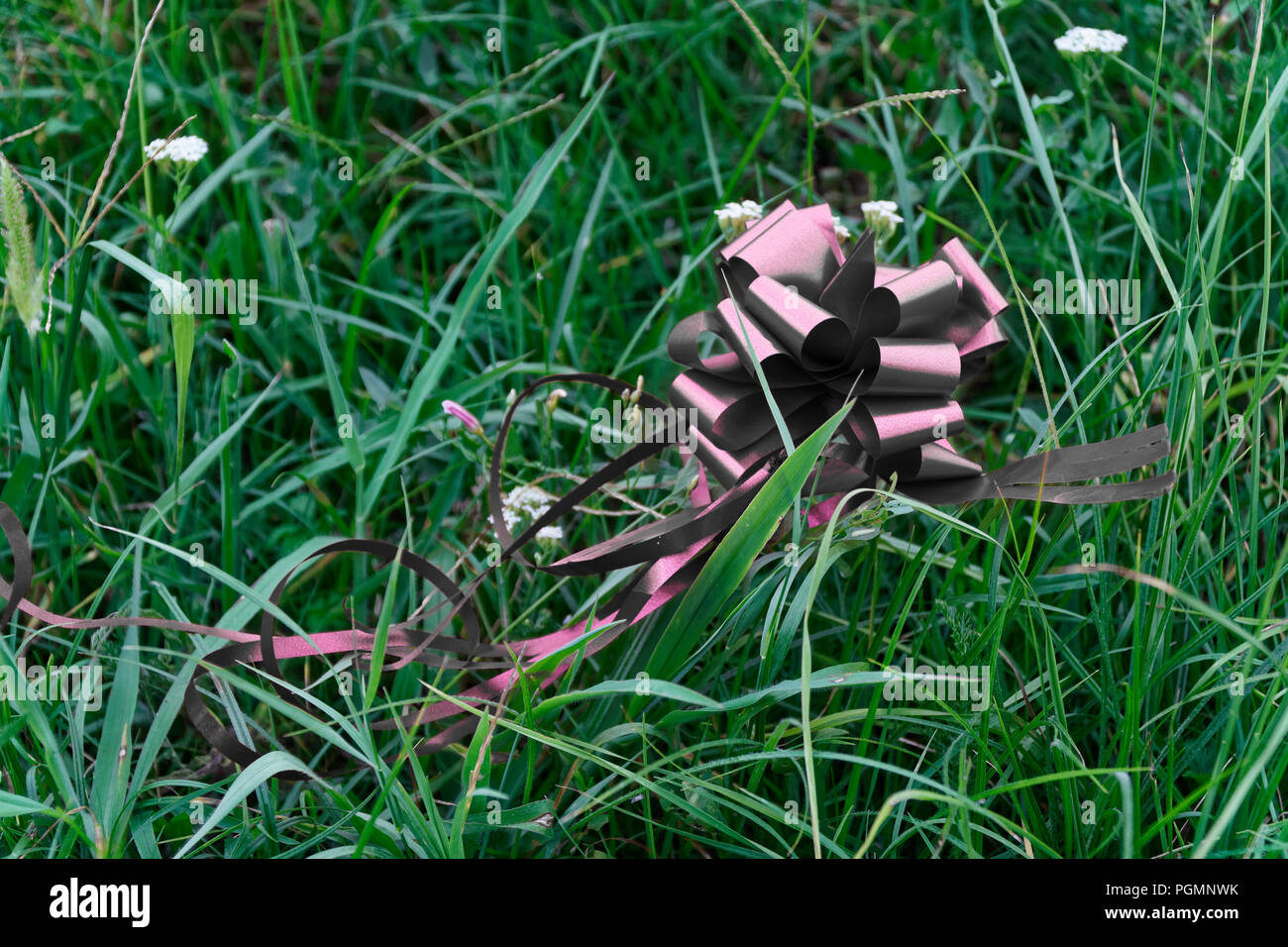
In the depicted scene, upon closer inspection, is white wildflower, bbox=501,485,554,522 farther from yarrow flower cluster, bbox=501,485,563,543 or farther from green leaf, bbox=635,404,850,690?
green leaf, bbox=635,404,850,690

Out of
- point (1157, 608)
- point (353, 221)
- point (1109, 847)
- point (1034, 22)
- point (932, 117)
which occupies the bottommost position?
point (1109, 847)

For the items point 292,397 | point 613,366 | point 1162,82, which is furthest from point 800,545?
point 1162,82

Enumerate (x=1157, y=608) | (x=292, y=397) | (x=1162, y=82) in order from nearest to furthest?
1. (x=1157, y=608)
2. (x=292, y=397)
3. (x=1162, y=82)

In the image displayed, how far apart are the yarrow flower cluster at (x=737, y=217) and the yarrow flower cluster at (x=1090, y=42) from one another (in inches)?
15.2

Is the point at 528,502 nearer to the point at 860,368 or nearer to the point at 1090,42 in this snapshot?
the point at 860,368

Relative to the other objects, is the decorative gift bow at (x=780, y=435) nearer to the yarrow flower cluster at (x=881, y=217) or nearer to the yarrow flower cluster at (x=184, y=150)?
the yarrow flower cluster at (x=881, y=217)

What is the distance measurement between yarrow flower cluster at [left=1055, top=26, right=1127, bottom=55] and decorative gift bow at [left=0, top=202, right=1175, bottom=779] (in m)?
0.36

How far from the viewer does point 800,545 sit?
0.90 m

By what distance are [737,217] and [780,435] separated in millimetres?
286

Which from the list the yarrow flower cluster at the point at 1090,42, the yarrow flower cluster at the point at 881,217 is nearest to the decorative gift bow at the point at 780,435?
the yarrow flower cluster at the point at 881,217

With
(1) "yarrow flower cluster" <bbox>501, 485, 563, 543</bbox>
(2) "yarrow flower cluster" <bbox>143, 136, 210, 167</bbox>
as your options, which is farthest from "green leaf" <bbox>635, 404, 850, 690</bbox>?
(2) "yarrow flower cluster" <bbox>143, 136, 210, 167</bbox>

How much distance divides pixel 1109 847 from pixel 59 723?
946mm

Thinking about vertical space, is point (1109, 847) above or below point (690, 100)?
below
